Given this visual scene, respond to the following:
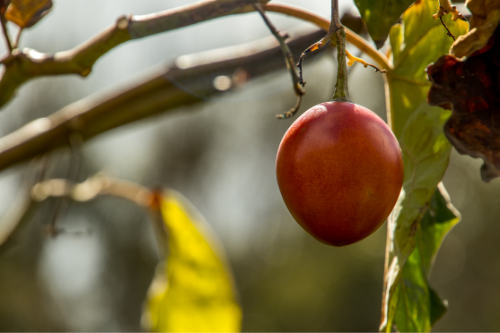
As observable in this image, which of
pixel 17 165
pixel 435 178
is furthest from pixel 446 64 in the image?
pixel 17 165

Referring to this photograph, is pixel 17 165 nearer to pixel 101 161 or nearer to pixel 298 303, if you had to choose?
pixel 101 161

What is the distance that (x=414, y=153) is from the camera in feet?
1.58

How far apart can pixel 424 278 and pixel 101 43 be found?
0.49m

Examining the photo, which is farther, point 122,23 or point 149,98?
point 149,98

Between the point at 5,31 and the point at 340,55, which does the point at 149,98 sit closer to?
the point at 5,31

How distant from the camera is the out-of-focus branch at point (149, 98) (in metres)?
0.89

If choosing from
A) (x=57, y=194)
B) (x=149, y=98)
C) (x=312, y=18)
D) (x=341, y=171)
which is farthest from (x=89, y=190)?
(x=341, y=171)

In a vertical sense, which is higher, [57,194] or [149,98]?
[149,98]

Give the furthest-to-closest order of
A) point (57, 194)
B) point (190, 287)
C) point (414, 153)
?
point (190, 287) → point (57, 194) → point (414, 153)

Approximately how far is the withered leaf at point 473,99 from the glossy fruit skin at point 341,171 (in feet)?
0.28

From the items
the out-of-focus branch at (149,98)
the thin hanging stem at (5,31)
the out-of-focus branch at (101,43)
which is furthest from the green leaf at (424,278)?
the thin hanging stem at (5,31)

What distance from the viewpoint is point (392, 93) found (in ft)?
1.77

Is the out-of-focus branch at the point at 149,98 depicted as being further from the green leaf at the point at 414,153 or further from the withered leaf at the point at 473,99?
the withered leaf at the point at 473,99

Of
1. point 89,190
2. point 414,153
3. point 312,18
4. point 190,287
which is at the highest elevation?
point 312,18
